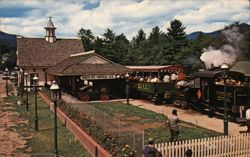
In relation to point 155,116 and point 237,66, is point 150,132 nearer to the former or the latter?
point 155,116

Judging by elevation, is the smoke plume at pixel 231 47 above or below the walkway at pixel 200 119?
above

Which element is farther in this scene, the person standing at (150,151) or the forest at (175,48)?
the forest at (175,48)

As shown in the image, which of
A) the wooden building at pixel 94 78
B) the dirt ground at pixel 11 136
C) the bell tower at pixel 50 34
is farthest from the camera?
the bell tower at pixel 50 34

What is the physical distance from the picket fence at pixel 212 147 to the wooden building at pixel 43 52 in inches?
1339

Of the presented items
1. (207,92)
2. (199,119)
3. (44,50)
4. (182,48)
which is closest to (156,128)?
(199,119)

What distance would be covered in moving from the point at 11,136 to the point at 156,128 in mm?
7743

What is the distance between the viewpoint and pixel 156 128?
18891 mm

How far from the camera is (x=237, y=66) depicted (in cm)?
3120

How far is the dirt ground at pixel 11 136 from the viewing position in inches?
622

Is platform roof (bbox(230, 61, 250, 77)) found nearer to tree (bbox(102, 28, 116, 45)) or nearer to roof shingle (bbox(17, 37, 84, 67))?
roof shingle (bbox(17, 37, 84, 67))

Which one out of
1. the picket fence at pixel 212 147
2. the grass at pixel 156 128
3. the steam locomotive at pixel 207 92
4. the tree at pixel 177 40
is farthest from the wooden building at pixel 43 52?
the picket fence at pixel 212 147

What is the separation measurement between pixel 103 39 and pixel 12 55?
38801 millimetres

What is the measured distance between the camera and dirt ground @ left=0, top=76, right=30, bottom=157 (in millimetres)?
15808

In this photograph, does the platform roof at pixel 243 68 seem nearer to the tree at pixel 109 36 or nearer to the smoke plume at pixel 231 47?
the smoke plume at pixel 231 47
